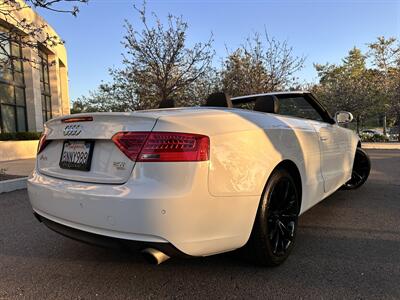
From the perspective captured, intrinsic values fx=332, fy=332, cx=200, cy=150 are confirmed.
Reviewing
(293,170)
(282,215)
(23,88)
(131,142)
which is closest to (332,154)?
(293,170)

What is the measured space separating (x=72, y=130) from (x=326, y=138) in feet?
8.95

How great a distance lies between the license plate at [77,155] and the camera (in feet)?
7.66

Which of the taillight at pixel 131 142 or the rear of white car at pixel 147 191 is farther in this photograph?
the taillight at pixel 131 142

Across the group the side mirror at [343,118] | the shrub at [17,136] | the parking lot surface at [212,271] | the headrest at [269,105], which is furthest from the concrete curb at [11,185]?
the shrub at [17,136]

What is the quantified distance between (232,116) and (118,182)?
951 mm

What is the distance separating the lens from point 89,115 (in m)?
2.43

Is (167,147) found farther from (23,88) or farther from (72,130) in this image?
(23,88)

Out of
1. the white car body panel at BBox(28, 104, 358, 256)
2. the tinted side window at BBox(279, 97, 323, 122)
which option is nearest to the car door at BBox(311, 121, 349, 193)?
the tinted side window at BBox(279, 97, 323, 122)

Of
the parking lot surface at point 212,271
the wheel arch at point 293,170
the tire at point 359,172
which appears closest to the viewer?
the parking lot surface at point 212,271

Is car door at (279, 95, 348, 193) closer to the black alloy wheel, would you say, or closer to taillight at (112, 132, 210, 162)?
the black alloy wheel

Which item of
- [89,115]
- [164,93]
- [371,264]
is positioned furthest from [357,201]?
[164,93]

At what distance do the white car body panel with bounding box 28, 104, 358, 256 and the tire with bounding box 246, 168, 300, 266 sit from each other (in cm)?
12

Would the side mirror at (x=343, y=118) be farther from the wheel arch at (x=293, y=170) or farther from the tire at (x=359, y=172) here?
the wheel arch at (x=293, y=170)

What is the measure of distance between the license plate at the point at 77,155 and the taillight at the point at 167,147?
37cm
